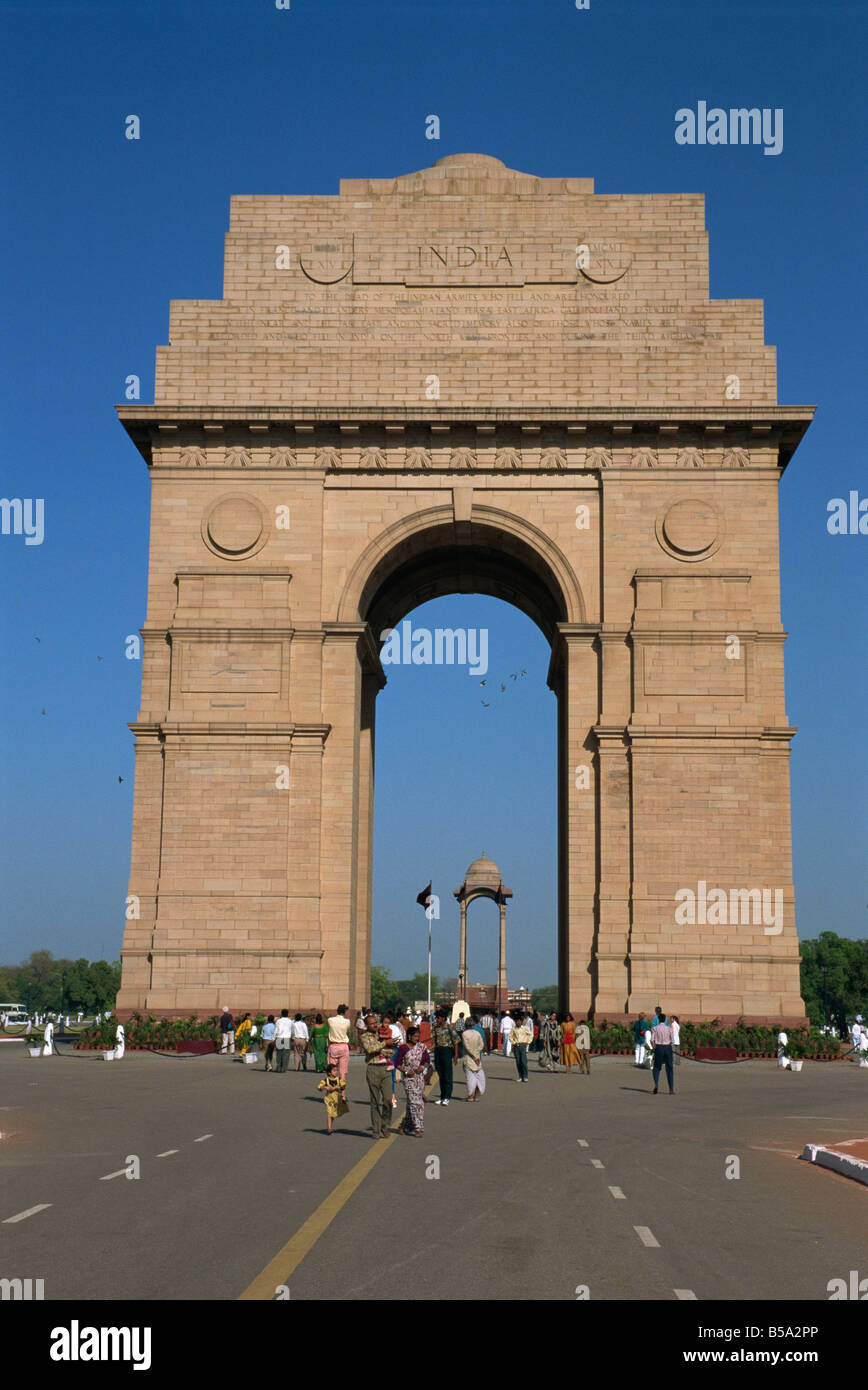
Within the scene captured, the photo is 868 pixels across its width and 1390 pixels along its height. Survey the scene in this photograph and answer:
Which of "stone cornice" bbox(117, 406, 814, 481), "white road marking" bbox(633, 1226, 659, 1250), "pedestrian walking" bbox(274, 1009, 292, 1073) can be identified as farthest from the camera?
"stone cornice" bbox(117, 406, 814, 481)

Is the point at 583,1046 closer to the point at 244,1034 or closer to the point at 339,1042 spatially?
the point at 244,1034

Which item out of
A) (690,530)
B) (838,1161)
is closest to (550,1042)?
(690,530)

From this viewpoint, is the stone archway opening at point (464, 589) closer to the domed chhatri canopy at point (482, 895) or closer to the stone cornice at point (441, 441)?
the stone cornice at point (441, 441)

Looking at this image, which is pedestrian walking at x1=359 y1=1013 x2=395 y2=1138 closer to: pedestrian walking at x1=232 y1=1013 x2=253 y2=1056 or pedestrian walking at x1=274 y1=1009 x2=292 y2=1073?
pedestrian walking at x1=274 y1=1009 x2=292 y2=1073

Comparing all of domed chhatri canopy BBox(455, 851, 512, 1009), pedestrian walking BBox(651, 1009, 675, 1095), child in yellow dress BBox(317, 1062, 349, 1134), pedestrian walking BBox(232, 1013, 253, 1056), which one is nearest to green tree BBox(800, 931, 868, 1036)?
domed chhatri canopy BBox(455, 851, 512, 1009)

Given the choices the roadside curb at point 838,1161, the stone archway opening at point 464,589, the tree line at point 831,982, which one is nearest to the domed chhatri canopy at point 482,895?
the tree line at point 831,982

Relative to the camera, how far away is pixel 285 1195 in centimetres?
1356

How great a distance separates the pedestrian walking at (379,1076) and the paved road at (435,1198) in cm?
38

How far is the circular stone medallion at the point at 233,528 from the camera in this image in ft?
140

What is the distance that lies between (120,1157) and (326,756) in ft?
83.3

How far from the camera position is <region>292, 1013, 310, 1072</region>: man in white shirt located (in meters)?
34.4

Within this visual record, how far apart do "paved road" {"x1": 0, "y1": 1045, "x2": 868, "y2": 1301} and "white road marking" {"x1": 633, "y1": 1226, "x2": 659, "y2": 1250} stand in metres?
0.04
